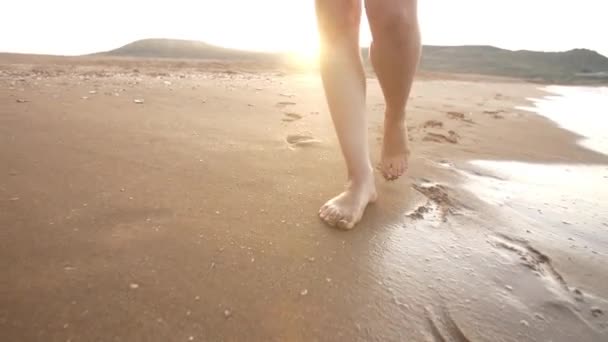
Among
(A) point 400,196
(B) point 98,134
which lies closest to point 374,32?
(A) point 400,196

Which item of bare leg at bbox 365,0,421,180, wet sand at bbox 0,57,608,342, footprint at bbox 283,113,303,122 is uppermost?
bare leg at bbox 365,0,421,180

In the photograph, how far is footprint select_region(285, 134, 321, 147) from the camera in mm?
1939

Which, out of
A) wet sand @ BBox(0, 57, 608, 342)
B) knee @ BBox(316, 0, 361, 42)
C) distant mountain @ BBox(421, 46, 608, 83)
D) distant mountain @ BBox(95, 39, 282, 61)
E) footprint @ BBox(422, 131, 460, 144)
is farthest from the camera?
distant mountain @ BBox(421, 46, 608, 83)

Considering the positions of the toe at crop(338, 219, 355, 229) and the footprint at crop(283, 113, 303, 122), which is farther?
the footprint at crop(283, 113, 303, 122)

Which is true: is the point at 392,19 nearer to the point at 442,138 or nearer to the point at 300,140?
the point at 300,140

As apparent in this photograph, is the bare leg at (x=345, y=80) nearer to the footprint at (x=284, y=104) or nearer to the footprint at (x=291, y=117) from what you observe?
the footprint at (x=291, y=117)

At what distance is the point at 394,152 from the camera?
140 centimetres

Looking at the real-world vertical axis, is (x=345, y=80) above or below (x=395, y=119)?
above

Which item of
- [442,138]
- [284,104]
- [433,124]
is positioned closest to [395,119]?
[442,138]

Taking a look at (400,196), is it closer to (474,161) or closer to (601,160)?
(474,161)

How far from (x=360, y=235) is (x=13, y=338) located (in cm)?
78

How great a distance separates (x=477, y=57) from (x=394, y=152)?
126 feet

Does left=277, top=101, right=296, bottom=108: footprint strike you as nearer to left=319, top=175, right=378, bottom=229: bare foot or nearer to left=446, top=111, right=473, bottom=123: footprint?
left=446, top=111, right=473, bottom=123: footprint

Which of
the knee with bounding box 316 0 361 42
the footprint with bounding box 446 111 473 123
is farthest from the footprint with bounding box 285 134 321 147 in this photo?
the footprint with bounding box 446 111 473 123
